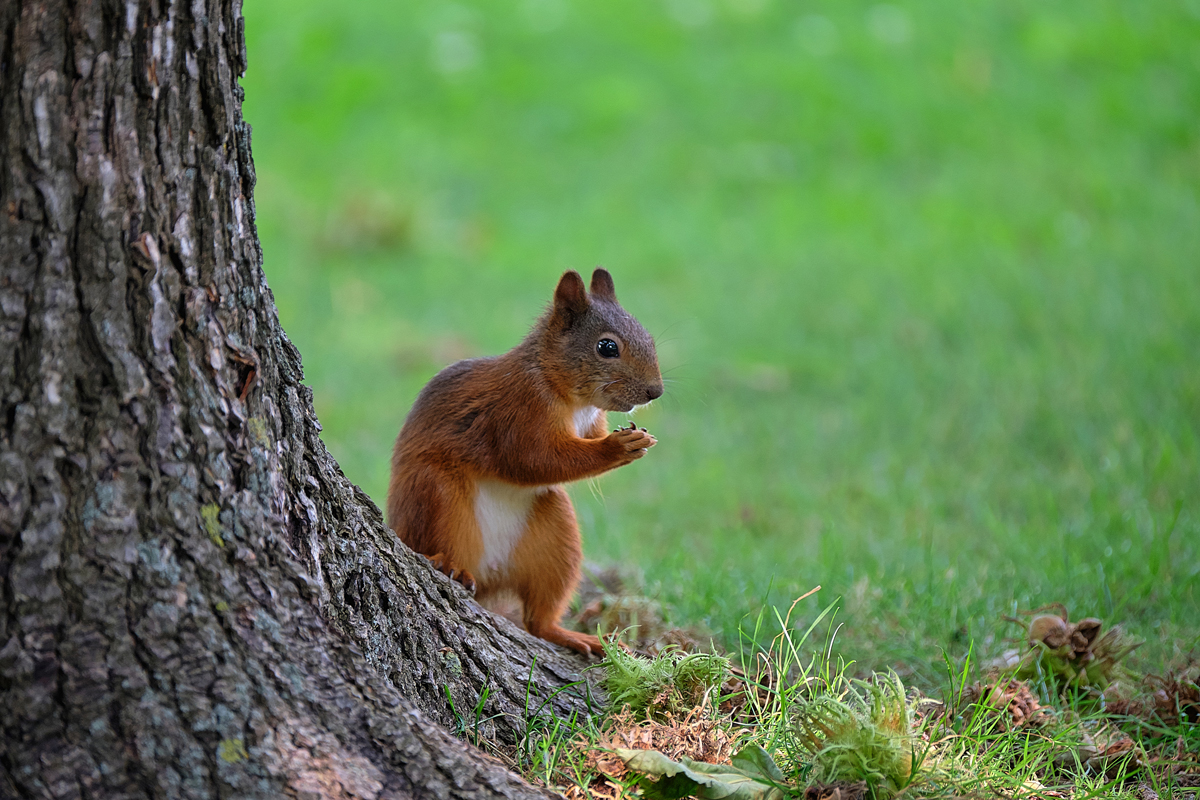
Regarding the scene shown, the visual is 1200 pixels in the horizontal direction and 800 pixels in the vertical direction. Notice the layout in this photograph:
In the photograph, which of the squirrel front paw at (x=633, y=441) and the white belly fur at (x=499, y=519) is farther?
the white belly fur at (x=499, y=519)

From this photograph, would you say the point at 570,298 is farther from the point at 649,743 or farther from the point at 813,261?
the point at 813,261

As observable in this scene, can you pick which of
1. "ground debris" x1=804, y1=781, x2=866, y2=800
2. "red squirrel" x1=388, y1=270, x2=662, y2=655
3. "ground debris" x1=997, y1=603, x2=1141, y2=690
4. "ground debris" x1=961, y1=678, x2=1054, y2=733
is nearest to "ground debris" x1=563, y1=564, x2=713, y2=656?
"red squirrel" x1=388, y1=270, x2=662, y2=655

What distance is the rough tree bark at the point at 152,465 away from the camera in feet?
5.88

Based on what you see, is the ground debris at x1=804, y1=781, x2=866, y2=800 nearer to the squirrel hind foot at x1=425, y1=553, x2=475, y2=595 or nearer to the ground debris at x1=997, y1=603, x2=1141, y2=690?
the ground debris at x1=997, y1=603, x2=1141, y2=690

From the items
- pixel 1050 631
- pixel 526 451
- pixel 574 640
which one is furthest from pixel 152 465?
pixel 1050 631

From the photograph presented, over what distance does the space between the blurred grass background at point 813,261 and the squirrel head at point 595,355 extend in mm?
697

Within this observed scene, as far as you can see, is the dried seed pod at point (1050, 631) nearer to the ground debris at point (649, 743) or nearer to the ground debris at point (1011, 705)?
the ground debris at point (1011, 705)

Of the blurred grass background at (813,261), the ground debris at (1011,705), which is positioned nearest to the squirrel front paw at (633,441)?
the blurred grass background at (813,261)

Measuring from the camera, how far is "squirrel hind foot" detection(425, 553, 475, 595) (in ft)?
9.34

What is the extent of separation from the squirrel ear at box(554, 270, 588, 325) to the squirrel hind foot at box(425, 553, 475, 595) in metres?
0.74

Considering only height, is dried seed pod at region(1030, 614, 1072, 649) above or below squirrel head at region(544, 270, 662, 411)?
below

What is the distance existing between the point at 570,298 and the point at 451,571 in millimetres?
814

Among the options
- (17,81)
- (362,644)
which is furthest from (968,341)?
(17,81)

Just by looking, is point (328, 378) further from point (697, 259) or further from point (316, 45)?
point (316, 45)
